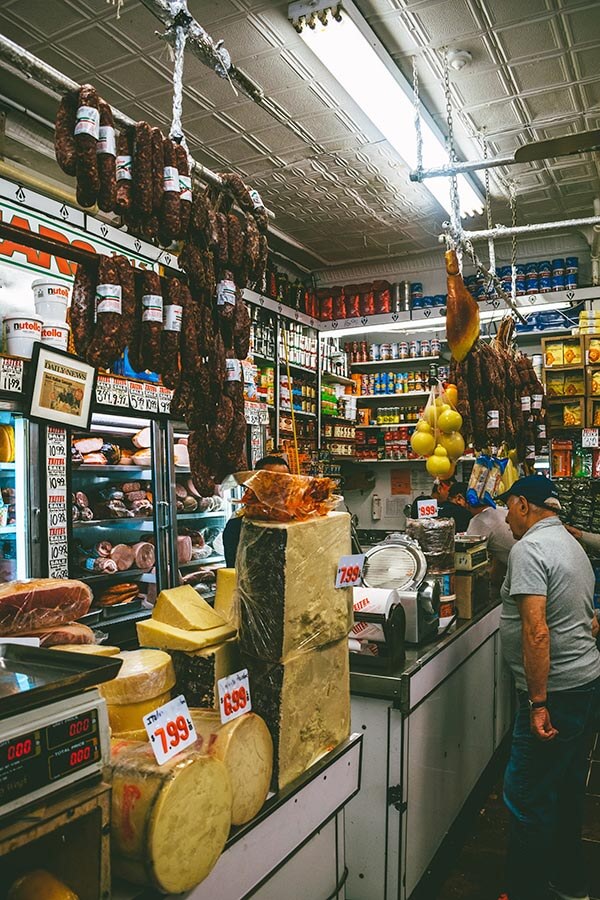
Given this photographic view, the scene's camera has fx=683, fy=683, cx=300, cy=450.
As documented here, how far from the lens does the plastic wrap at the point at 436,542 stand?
3861mm

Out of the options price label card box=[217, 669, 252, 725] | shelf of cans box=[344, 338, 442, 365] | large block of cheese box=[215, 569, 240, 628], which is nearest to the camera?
price label card box=[217, 669, 252, 725]

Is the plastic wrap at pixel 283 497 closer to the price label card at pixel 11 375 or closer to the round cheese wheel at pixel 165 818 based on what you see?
the round cheese wheel at pixel 165 818

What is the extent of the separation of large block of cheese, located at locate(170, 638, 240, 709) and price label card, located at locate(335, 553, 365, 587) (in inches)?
16.6

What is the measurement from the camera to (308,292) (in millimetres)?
8539

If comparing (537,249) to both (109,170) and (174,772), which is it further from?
(174,772)

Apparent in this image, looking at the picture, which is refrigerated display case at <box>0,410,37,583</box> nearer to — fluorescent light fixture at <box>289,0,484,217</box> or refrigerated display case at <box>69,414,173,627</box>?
refrigerated display case at <box>69,414,173,627</box>

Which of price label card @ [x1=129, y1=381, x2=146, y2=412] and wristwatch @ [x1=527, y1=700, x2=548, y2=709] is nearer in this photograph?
wristwatch @ [x1=527, y1=700, x2=548, y2=709]

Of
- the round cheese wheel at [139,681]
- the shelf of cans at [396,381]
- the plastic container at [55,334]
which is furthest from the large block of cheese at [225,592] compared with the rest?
the shelf of cans at [396,381]

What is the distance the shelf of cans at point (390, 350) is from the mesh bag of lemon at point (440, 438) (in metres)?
3.51

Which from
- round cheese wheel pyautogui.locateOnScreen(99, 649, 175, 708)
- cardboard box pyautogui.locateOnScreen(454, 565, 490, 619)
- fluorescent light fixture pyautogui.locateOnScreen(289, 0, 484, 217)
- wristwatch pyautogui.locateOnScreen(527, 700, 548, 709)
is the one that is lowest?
wristwatch pyautogui.locateOnScreen(527, 700, 548, 709)

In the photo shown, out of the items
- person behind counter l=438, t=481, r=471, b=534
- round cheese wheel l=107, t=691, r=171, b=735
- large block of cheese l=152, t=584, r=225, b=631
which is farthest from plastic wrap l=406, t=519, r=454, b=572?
round cheese wheel l=107, t=691, r=171, b=735

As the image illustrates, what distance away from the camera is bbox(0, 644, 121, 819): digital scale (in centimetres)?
118

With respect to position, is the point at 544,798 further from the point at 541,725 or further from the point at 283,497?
the point at 283,497

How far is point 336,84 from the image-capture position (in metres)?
5.21
